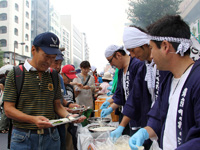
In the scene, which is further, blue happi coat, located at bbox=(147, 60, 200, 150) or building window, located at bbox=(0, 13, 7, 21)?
building window, located at bbox=(0, 13, 7, 21)

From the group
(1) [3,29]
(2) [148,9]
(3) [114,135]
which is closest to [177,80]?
(3) [114,135]

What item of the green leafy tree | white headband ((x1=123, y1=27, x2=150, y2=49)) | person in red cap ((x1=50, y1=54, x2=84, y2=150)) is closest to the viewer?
white headband ((x1=123, y1=27, x2=150, y2=49))

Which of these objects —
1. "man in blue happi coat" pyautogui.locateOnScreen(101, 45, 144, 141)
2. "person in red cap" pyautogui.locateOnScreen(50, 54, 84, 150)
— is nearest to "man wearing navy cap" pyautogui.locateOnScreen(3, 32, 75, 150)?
"person in red cap" pyautogui.locateOnScreen(50, 54, 84, 150)

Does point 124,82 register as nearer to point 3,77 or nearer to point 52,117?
point 52,117

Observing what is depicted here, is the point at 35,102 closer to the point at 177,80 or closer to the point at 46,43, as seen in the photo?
the point at 46,43

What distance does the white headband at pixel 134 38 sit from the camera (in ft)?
6.17

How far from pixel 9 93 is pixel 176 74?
137 cm

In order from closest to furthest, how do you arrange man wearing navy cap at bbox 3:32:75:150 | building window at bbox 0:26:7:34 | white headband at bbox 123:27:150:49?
man wearing navy cap at bbox 3:32:75:150, white headband at bbox 123:27:150:49, building window at bbox 0:26:7:34

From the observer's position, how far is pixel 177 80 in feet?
3.95

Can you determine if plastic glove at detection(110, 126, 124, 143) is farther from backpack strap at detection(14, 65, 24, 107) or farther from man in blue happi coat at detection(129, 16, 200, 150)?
backpack strap at detection(14, 65, 24, 107)

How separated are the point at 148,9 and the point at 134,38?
10911 millimetres

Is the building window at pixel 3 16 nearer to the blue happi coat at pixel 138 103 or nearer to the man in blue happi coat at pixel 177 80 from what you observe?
the blue happi coat at pixel 138 103

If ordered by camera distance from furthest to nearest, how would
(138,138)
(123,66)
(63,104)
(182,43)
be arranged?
(63,104), (123,66), (138,138), (182,43)

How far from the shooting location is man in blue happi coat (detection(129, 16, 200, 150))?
0.99 metres
